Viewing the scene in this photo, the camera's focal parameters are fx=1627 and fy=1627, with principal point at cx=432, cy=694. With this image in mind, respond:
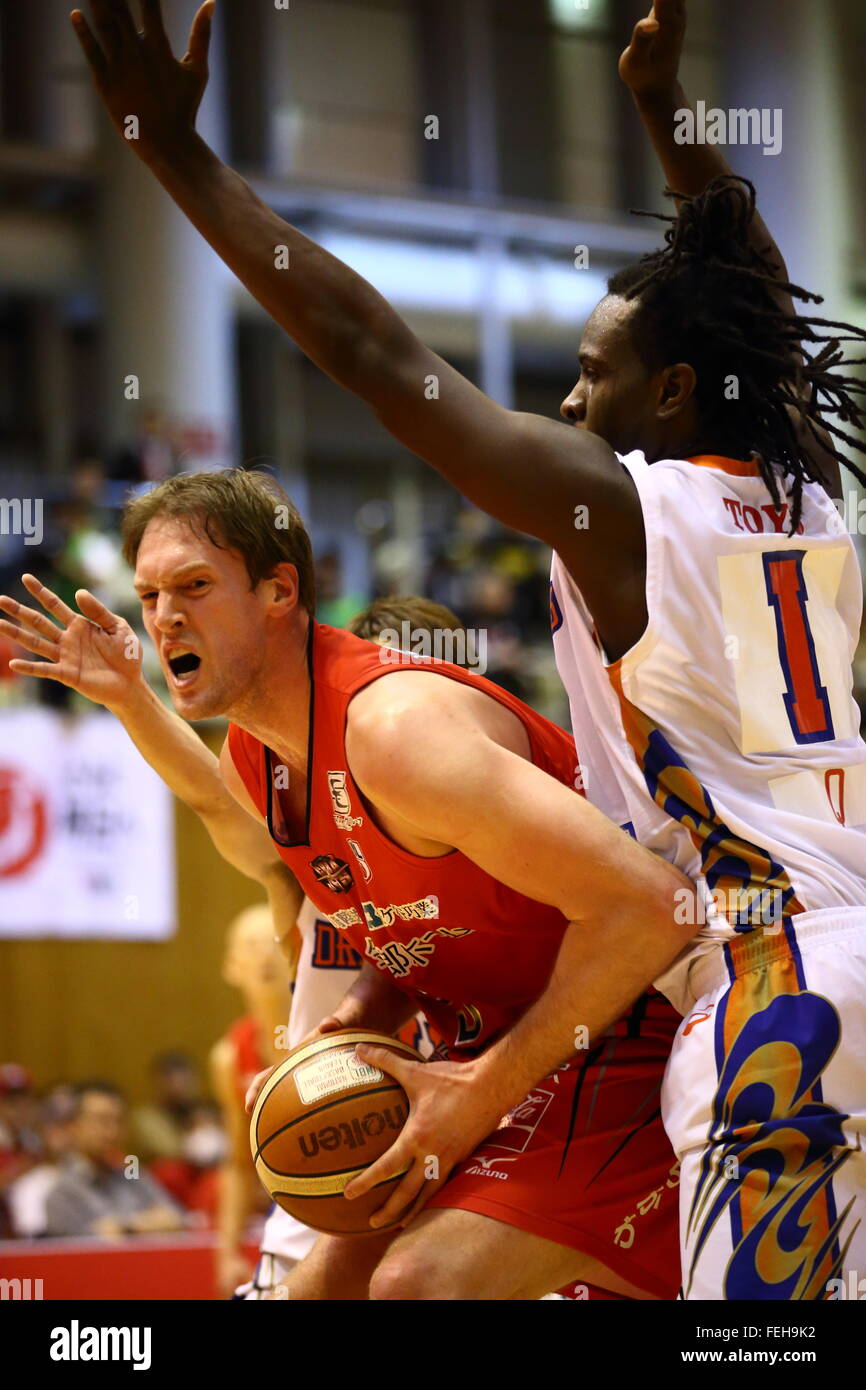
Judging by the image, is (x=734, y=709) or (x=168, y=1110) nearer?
(x=734, y=709)

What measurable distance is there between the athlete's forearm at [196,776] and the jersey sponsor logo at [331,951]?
128 mm

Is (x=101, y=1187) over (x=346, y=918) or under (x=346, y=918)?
under

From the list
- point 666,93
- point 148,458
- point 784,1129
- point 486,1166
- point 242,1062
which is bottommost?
point 242,1062

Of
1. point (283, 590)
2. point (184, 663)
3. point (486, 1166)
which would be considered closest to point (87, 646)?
point (184, 663)

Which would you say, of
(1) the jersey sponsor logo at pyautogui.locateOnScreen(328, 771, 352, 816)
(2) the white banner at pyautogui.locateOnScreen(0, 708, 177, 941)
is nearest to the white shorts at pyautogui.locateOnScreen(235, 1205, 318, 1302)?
(1) the jersey sponsor logo at pyautogui.locateOnScreen(328, 771, 352, 816)

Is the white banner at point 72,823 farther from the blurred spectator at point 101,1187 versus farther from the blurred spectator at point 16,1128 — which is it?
the blurred spectator at point 101,1187

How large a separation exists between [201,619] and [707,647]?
110 centimetres

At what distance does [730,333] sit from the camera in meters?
3.19

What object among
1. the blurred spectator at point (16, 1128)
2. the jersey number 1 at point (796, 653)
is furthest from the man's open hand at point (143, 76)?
the blurred spectator at point (16, 1128)

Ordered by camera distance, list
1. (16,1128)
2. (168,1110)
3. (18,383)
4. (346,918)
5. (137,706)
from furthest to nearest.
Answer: (18,383) < (168,1110) < (16,1128) < (137,706) < (346,918)

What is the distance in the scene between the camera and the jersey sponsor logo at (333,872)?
135 inches

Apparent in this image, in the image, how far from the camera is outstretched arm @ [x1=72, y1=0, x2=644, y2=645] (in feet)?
9.36

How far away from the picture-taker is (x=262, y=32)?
1855 centimetres

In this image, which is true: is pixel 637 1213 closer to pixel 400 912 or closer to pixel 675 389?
pixel 400 912
